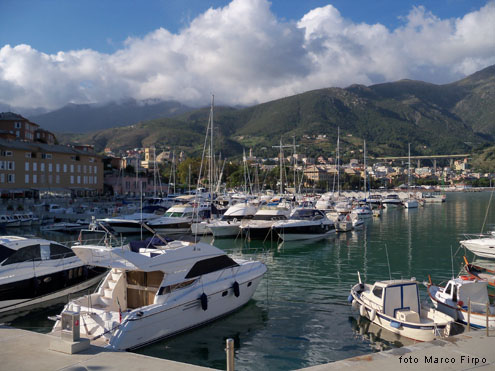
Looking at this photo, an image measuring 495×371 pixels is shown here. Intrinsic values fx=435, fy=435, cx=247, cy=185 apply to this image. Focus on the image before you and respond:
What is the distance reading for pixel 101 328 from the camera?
13.0 m

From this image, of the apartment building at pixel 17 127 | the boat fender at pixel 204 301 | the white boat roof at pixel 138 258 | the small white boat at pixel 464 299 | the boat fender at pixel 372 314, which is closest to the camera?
the white boat roof at pixel 138 258

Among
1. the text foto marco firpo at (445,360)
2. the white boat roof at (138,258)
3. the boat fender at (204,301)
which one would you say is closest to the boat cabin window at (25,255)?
the white boat roof at (138,258)

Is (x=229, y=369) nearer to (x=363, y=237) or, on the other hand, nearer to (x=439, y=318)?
(x=439, y=318)

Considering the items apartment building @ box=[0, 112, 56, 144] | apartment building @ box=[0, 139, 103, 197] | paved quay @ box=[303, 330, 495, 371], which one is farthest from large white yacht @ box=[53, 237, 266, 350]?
apartment building @ box=[0, 112, 56, 144]

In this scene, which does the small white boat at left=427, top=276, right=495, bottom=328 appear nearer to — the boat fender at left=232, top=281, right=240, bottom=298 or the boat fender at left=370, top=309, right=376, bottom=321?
the boat fender at left=370, top=309, right=376, bottom=321

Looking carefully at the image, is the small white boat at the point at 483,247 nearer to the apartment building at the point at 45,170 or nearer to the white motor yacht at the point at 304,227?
the white motor yacht at the point at 304,227

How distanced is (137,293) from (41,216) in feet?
149

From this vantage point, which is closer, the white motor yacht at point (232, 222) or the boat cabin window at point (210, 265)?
the boat cabin window at point (210, 265)

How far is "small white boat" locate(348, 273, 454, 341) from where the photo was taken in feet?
45.6

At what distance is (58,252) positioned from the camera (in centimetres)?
2048

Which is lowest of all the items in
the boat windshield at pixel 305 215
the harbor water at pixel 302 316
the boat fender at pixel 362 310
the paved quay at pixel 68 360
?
the harbor water at pixel 302 316

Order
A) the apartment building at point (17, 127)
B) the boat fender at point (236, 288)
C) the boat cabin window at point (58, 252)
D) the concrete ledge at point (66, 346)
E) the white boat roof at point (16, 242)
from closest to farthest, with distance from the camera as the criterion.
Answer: the concrete ledge at point (66, 346) < the boat fender at point (236, 288) < the white boat roof at point (16, 242) < the boat cabin window at point (58, 252) < the apartment building at point (17, 127)

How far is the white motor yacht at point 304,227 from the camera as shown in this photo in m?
37.3

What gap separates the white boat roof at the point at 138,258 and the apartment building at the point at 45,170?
58.3m
